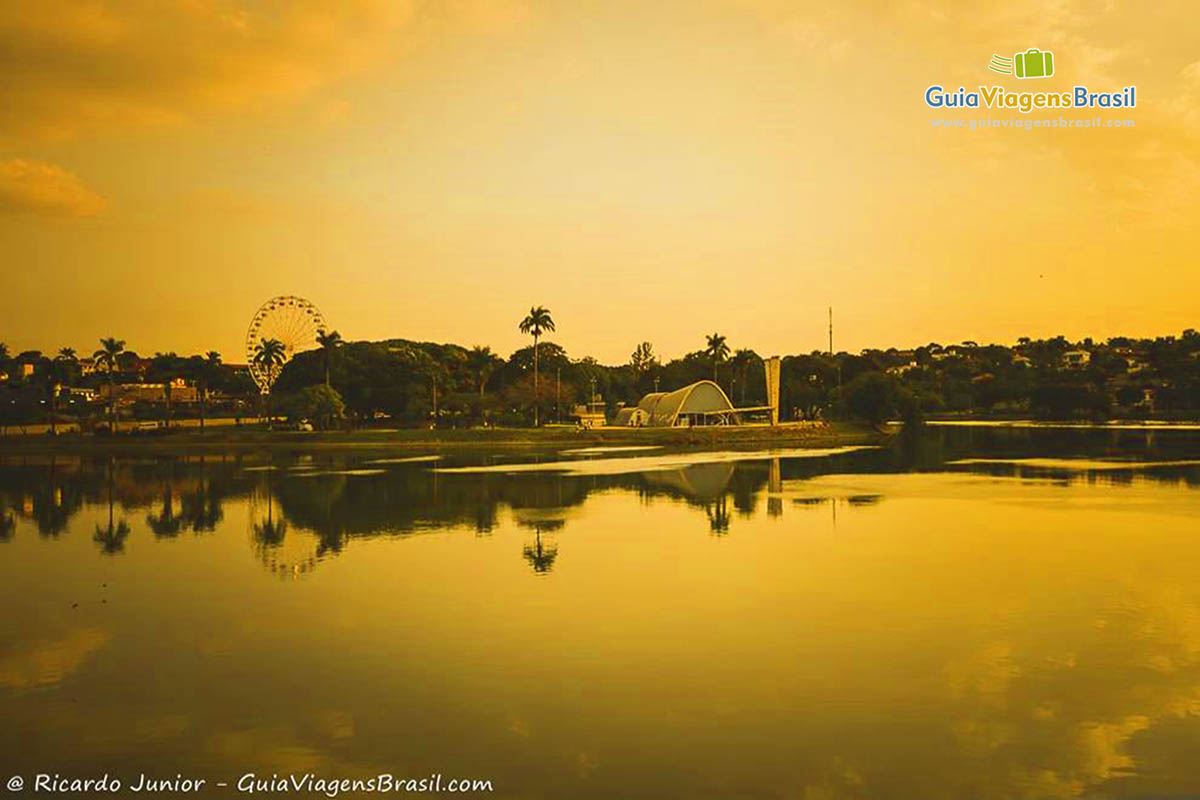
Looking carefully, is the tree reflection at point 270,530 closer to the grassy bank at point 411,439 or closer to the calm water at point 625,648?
the calm water at point 625,648

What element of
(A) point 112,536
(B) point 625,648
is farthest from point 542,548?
(A) point 112,536

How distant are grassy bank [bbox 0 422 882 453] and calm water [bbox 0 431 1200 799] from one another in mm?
40895

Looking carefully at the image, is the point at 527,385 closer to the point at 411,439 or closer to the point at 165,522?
the point at 411,439

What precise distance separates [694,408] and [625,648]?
83000 millimetres

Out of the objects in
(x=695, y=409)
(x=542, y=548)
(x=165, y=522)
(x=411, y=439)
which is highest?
(x=695, y=409)

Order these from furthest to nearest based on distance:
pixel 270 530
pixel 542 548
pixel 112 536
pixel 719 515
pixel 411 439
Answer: pixel 411 439
pixel 719 515
pixel 270 530
pixel 112 536
pixel 542 548

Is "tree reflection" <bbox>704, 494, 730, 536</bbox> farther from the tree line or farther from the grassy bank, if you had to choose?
the tree line

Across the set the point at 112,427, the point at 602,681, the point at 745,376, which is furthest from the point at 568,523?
the point at 745,376

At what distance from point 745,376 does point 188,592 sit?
4634 inches

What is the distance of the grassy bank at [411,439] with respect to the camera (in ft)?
251

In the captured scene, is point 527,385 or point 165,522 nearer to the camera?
point 165,522

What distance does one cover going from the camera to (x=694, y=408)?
98.6 m

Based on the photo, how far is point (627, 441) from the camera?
85812 millimetres

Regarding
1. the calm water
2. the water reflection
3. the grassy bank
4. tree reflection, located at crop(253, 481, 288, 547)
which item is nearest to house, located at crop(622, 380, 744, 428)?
the grassy bank
